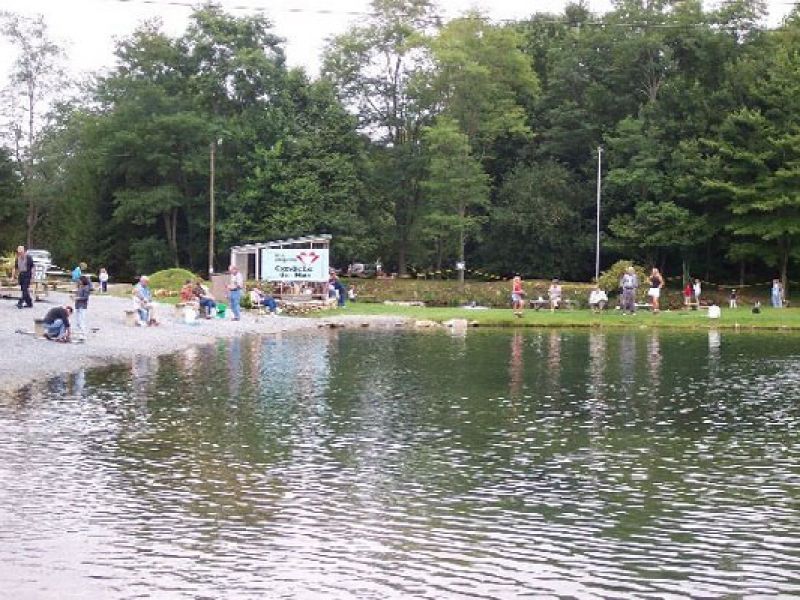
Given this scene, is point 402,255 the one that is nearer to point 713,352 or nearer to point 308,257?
point 308,257

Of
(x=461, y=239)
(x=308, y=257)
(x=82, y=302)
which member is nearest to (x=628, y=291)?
(x=308, y=257)

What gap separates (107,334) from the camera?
3706 cm

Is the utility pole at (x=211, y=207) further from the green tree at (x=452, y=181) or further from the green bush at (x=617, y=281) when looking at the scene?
the green bush at (x=617, y=281)

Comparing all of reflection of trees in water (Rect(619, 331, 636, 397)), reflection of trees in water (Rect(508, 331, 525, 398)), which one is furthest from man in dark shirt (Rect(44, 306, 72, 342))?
reflection of trees in water (Rect(619, 331, 636, 397))

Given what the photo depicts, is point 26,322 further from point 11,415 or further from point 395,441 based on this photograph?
point 395,441

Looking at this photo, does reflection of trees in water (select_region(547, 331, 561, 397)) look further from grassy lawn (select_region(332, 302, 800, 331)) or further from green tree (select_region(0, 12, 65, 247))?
green tree (select_region(0, 12, 65, 247))

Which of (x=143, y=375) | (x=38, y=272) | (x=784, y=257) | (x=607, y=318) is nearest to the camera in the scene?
(x=143, y=375)

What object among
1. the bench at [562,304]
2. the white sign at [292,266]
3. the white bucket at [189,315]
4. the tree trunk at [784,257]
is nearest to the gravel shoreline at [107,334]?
the white bucket at [189,315]

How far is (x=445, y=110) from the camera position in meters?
81.8

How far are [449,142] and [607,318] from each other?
87.8 ft

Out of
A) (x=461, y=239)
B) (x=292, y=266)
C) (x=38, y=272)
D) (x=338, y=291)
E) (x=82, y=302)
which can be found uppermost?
(x=461, y=239)

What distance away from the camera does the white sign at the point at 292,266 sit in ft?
192

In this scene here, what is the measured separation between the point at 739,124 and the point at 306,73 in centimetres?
3192

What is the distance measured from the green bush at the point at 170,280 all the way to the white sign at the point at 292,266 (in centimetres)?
725
